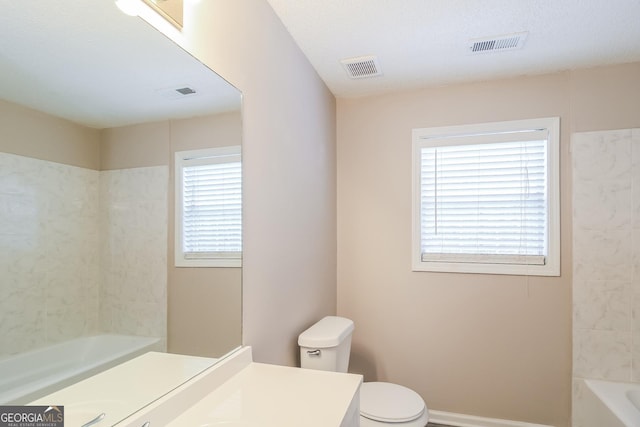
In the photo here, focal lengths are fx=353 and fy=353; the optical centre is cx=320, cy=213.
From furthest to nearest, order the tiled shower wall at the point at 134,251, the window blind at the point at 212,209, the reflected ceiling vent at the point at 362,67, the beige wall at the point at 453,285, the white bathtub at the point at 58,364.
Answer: the beige wall at the point at 453,285 < the reflected ceiling vent at the point at 362,67 < the window blind at the point at 212,209 < the tiled shower wall at the point at 134,251 < the white bathtub at the point at 58,364

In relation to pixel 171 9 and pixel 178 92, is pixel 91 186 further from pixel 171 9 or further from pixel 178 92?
pixel 171 9

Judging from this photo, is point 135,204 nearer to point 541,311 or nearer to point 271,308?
point 271,308

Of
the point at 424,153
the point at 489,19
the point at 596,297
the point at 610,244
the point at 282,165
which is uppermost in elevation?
the point at 489,19

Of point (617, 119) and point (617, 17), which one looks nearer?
point (617, 17)

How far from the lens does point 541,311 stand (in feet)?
7.54

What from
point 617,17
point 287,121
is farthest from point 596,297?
point 287,121

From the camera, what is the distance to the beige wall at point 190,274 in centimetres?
97

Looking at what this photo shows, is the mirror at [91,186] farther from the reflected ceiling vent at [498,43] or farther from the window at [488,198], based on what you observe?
the window at [488,198]

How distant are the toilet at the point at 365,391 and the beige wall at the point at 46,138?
1.37m

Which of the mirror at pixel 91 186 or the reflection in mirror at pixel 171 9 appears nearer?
the mirror at pixel 91 186

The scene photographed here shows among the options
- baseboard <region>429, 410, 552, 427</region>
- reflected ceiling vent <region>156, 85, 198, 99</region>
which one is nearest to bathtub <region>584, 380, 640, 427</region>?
baseboard <region>429, 410, 552, 427</region>

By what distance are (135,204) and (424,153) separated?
6.83 ft

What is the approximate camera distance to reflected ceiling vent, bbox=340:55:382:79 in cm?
214

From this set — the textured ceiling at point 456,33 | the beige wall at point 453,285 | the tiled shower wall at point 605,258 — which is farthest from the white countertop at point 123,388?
the tiled shower wall at point 605,258
